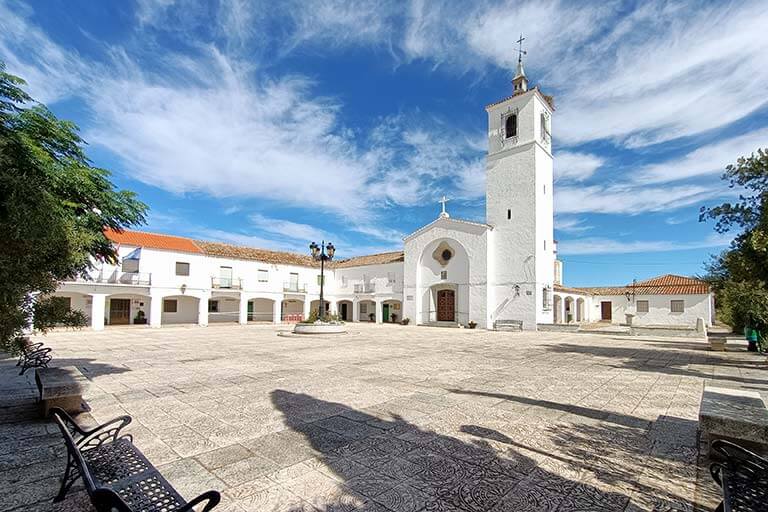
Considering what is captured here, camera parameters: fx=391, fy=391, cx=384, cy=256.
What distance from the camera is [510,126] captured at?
27.6 metres

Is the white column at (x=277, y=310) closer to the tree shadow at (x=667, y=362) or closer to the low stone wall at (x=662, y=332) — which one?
the tree shadow at (x=667, y=362)

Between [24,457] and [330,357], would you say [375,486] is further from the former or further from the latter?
[330,357]

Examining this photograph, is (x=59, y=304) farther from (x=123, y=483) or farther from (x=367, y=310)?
(x=367, y=310)

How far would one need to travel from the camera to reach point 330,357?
10758 millimetres

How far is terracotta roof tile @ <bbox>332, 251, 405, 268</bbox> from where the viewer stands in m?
33.7

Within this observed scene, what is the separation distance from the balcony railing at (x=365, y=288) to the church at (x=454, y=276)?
0.09m

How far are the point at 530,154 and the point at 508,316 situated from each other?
10.8 meters

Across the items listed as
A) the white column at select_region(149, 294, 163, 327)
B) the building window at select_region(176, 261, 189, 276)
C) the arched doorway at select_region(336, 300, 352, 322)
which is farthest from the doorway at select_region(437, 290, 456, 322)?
the white column at select_region(149, 294, 163, 327)

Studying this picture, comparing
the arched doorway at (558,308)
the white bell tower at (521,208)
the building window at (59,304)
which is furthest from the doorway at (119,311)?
the arched doorway at (558,308)

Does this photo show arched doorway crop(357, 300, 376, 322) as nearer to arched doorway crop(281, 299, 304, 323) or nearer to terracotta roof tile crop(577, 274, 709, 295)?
arched doorway crop(281, 299, 304, 323)

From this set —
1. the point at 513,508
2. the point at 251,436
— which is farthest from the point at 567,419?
the point at 251,436

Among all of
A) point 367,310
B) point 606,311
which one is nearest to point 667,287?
point 606,311

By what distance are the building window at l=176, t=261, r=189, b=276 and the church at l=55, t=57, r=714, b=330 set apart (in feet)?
0.23

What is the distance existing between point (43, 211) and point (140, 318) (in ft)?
94.8
